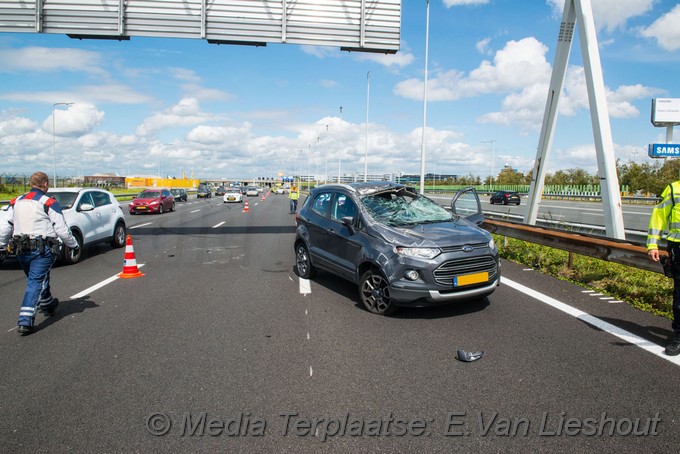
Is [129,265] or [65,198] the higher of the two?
[65,198]

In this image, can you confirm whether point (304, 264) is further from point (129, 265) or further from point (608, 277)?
Answer: point (608, 277)

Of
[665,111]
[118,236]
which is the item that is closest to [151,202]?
[118,236]

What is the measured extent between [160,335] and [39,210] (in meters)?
2.10

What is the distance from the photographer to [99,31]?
516 inches

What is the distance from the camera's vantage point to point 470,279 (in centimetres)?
558

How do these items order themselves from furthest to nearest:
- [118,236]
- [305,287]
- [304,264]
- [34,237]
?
[118,236], [304,264], [305,287], [34,237]

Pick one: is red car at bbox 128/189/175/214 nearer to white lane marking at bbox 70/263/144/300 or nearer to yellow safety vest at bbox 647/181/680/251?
white lane marking at bbox 70/263/144/300

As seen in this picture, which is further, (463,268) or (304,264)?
(304,264)

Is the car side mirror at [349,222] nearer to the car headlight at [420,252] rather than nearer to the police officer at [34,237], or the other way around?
the car headlight at [420,252]

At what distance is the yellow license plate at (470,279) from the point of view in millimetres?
5489

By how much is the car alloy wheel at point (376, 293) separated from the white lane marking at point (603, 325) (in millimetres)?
2322

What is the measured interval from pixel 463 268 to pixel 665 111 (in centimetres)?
3149

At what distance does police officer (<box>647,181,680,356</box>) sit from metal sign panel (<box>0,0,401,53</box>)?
1059 centimetres

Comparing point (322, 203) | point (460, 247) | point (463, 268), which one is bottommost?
point (463, 268)
